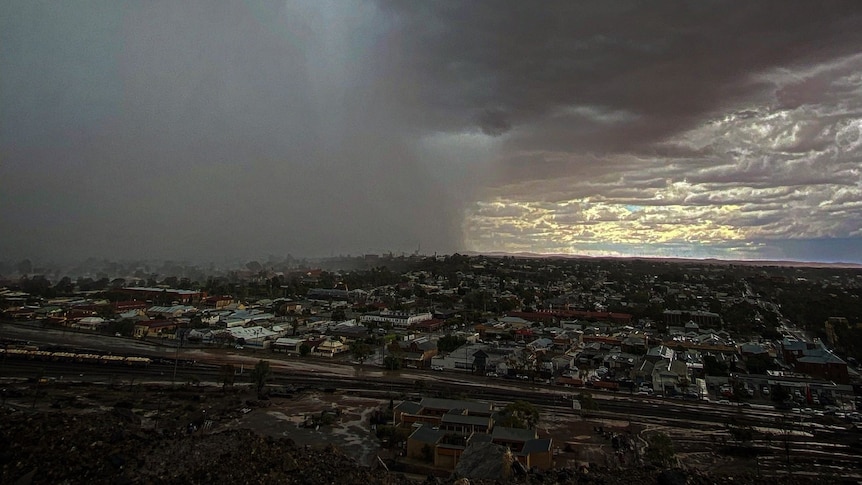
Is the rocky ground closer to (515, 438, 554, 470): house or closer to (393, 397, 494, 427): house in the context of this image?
(515, 438, 554, 470): house

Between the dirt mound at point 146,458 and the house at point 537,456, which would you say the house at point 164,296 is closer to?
the dirt mound at point 146,458

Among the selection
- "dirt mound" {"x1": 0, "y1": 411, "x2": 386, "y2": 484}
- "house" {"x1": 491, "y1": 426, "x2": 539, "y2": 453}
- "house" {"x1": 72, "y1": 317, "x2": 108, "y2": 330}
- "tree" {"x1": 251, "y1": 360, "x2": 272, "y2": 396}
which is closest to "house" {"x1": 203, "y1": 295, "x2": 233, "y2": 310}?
"house" {"x1": 72, "y1": 317, "x2": 108, "y2": 330}

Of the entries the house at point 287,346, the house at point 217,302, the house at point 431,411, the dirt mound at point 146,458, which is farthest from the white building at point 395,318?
the dirt mound at point 146,458

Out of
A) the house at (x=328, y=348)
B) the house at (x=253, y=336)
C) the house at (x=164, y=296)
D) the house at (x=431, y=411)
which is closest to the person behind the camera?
the house at (x=431, y=411)

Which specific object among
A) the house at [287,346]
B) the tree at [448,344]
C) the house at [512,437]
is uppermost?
the house at [512,437]

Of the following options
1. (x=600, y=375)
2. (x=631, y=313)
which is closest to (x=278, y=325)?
(x=600, y=375)

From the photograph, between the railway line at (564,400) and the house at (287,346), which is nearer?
the railway line at (564,400)

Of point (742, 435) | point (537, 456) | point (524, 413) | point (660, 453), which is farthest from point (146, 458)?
point (742, 435)

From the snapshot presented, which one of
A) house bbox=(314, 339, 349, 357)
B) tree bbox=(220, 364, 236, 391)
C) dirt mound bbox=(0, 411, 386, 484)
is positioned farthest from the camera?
house bbox=(314, 339, 349, 357)

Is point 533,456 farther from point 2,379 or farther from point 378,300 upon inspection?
point 378,300

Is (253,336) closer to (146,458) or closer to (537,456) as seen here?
(146,458)

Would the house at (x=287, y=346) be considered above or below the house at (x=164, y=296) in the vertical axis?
below
